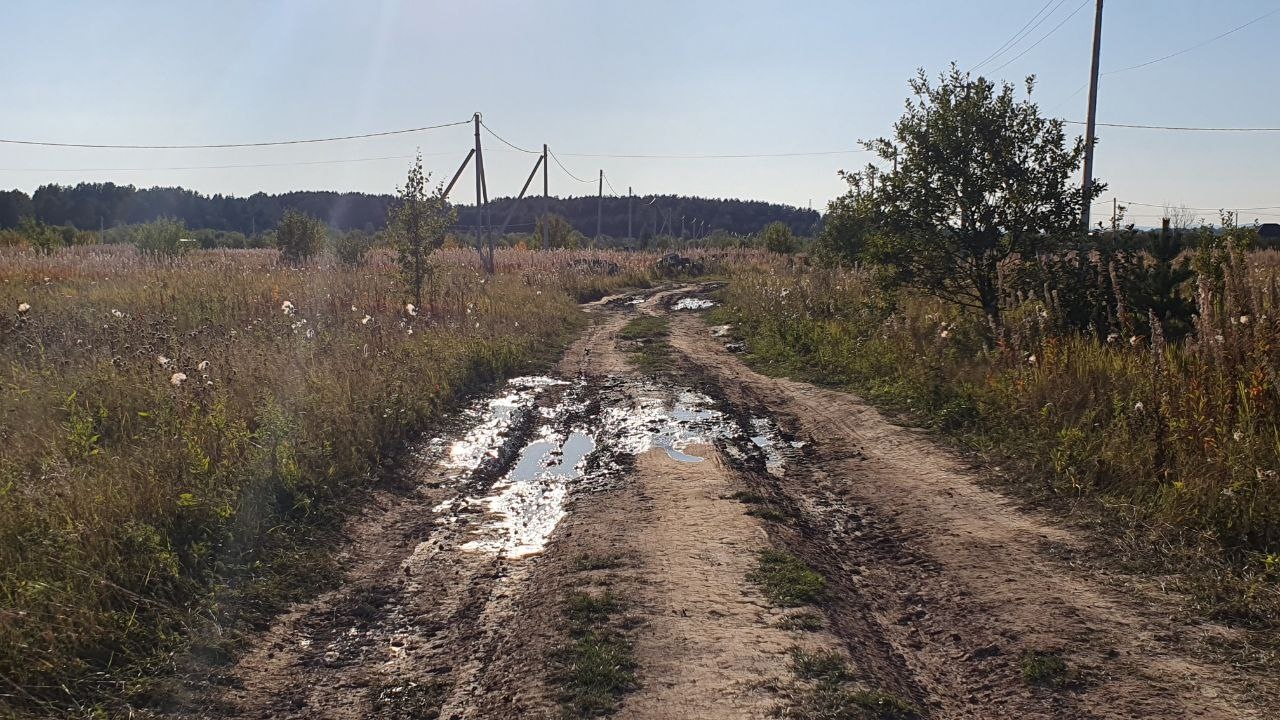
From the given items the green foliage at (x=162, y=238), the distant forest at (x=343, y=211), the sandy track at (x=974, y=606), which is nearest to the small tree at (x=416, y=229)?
the sandy track at (x=974, y=606)

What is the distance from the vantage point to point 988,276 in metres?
10.7

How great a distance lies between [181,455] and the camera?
226 inches

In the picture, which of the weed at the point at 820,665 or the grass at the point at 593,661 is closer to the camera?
the grass at the point at 593,661

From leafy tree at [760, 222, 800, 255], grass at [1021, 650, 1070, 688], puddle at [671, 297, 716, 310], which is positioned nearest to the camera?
grass at [1021, 650, 1070, 688]

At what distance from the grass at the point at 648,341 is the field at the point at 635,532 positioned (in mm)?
1662

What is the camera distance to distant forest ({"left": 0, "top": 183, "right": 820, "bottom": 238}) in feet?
303

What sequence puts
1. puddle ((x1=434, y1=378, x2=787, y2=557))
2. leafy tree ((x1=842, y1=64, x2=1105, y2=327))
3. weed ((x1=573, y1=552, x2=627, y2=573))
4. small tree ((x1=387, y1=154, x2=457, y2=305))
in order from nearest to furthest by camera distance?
weed ((x1=573, y1=552, x2=627, y2=573)), puddle ((x1=434, y1=378, x2=787, y2=557)), leafy tree ((x1=842, y1=64, x2=1105, y2=327)), small tree ((x1=387, y1=154, x2=457, y2=305))

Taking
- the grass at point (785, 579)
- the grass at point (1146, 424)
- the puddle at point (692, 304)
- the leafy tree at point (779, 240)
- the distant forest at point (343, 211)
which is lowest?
the grass at point (785, 579)

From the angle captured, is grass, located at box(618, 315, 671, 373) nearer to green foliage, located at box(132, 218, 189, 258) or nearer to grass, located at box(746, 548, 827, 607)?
grass, located at box(746, 548, 827, 607)

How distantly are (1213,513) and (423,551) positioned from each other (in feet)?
15.5

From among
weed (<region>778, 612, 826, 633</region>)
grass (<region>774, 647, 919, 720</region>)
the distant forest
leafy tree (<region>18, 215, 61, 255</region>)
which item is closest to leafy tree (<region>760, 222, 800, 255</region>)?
leafy tree (<region>18, 215, 61, 255</region>)

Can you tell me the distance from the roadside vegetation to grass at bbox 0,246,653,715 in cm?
484

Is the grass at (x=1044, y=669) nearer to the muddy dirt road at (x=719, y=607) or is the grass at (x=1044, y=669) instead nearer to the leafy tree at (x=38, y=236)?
the muddy dirt road at (x=719, y=607)

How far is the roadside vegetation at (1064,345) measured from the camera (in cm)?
489
